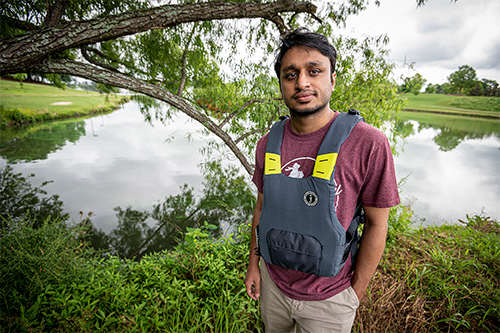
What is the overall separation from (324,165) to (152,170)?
8.11m

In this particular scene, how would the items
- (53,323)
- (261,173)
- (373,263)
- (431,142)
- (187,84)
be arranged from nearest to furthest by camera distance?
1. (373,263)
2. (261,173)
3. (53,323)
4. (187,84)
5. (431,142)

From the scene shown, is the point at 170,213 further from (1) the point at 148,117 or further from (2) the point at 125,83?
(2) the point at 125,83

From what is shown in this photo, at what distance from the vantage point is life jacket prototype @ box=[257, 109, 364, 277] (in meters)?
0.97

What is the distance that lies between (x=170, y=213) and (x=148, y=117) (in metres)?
2.48

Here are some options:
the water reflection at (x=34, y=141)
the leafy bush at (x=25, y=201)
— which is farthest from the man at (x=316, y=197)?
the water reflection at (x=34, y=141)

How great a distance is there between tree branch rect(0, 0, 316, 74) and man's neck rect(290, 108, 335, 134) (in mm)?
2529

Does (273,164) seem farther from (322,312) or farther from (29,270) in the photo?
(29,270)

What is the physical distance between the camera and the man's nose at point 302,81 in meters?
1.05

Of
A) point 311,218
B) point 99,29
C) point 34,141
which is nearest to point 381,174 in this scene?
point 311,218

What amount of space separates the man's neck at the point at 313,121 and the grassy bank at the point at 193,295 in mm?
1758

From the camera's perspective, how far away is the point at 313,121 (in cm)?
110

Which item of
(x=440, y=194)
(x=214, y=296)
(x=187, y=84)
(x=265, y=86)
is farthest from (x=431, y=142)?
(x=214, y=296)

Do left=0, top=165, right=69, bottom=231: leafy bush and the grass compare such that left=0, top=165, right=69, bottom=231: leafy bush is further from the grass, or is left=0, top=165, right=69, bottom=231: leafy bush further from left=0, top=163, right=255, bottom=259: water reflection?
the grass

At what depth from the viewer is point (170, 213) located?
5.33 metres
